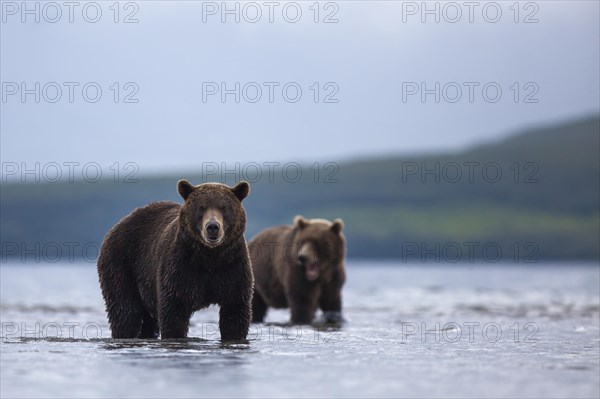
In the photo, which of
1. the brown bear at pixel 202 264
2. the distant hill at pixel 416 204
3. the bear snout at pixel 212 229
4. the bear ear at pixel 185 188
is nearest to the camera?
the bear snout at pixel 212 229

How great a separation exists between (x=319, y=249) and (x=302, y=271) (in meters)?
0.46

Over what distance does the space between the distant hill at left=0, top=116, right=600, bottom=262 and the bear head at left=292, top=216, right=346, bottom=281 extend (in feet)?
315

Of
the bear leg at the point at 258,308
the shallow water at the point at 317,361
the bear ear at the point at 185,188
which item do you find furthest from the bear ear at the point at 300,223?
the bear ear at the point at 185,188

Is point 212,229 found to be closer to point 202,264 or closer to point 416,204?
point 202,264

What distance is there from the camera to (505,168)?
139750mm

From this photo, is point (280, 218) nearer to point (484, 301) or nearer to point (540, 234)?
point (540, 234)

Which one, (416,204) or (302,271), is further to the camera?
(416,204)

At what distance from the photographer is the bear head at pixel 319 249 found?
18234 mm

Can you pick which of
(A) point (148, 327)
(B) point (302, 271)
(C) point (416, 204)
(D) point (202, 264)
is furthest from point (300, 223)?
(C) point (416, 204)

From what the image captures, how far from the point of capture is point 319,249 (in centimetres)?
1844

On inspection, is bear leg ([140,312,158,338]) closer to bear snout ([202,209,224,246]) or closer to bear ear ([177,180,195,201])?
bear ear ([177,180,195,201])

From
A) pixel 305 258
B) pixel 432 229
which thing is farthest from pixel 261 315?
pixel 432 229

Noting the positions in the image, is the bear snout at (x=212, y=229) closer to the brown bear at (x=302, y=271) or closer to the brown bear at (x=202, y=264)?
the brown bear at (x=202, y=264)

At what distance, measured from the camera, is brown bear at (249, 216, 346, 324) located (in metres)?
18.3
